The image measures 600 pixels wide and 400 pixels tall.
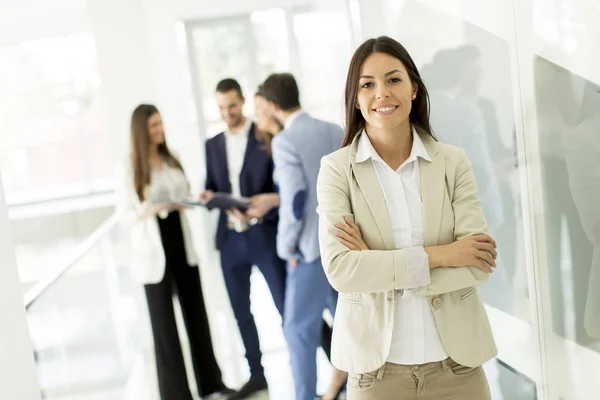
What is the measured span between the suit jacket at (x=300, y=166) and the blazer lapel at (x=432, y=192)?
3.81 ft

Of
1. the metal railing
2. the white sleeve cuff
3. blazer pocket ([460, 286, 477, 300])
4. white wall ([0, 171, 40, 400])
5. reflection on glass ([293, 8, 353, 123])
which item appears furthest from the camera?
reflection on glass ([293, 8, 353, 123])

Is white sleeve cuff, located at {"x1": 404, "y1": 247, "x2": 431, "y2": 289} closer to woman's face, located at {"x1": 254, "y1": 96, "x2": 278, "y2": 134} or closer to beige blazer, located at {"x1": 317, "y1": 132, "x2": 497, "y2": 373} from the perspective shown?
beige blazer, located at {"x1": 317, "y1": 132, "x2": 497, "y2": 373}

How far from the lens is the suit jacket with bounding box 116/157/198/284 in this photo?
122 inches

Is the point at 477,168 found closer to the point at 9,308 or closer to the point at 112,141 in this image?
the point at 112,141

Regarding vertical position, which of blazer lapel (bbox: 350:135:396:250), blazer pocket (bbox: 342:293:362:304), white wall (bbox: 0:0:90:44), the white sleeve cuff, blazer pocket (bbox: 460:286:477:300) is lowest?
blazer pocket (bbox: 460:286:477:300)

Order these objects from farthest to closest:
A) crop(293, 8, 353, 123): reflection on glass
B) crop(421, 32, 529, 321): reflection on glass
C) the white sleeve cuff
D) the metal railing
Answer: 1. crop(293, 8, 353, 123): reflection on glass
2. crop(421, 32, 529, 321): reflection on glass
3. the metal railing
4. the white sleeve cuff

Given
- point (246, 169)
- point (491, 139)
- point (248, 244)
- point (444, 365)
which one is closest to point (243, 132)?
point (246, 169)

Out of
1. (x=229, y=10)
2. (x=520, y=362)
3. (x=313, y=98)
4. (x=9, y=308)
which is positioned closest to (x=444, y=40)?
(x=313, y=98)

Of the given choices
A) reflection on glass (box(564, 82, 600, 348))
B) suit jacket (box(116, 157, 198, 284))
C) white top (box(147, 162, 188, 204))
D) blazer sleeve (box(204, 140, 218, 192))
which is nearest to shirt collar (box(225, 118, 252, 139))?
blazer sleeve (box(204, 140, 218, 192))

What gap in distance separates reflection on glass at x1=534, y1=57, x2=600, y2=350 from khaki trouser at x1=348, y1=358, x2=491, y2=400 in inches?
30.6

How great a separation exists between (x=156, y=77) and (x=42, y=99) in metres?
8.54

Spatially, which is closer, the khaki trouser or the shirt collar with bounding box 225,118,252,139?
the khaki trouser

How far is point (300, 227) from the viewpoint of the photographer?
10.4ft

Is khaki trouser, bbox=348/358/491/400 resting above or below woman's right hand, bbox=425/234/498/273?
below
